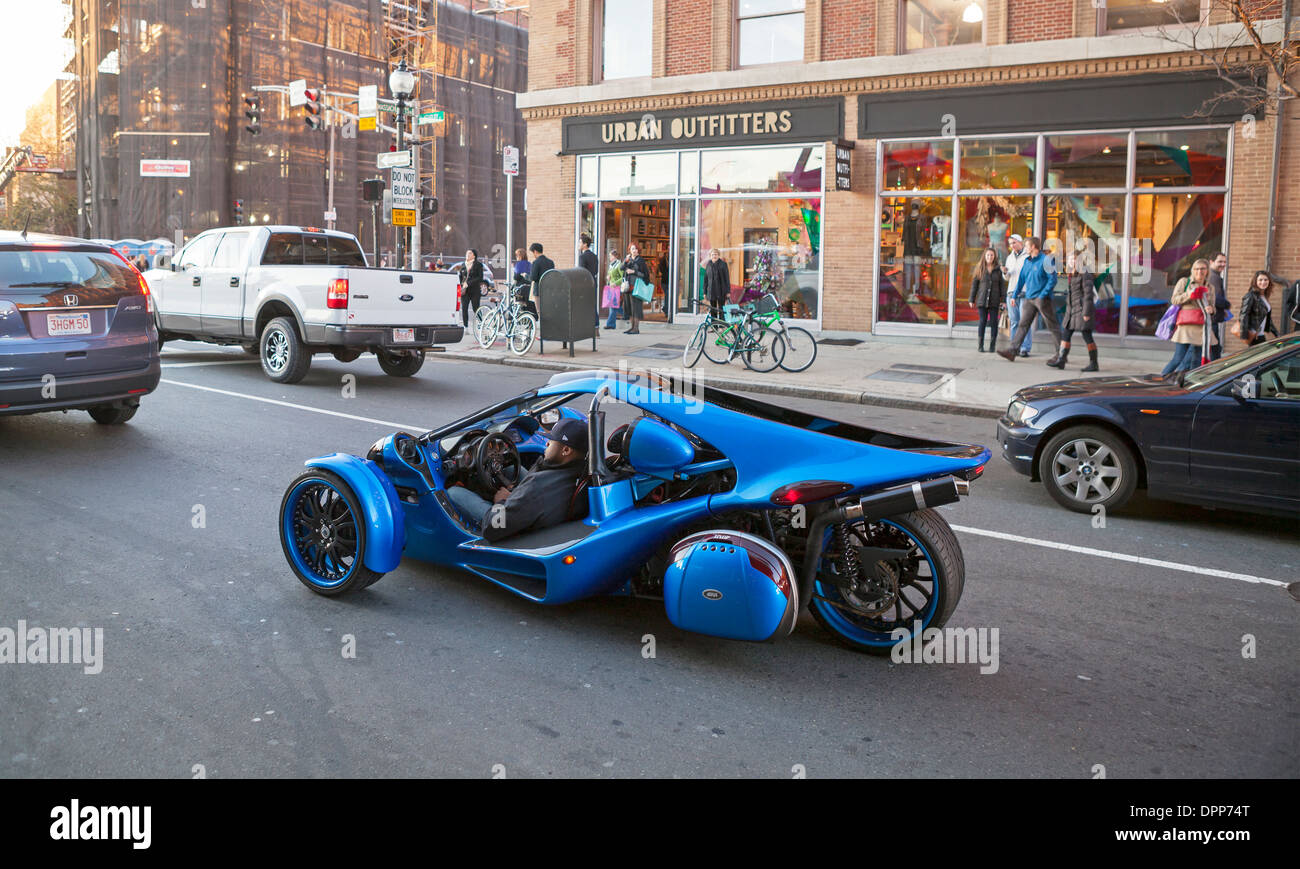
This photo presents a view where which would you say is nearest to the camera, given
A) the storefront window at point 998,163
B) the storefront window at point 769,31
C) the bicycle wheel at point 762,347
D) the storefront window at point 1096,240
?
the bicycle wheel at point 762,347

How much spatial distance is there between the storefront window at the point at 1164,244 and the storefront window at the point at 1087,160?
1.98ft

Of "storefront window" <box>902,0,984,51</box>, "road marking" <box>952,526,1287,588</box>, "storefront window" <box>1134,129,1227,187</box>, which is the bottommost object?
"road marking" <box>952,526,1287,588</box>

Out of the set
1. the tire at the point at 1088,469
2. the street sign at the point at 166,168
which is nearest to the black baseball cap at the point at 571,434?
the tire at the point at 1088,469

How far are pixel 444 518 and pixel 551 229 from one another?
65.6ft

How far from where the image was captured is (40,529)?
21.6 ft

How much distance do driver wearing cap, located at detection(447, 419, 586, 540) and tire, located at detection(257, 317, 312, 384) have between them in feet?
29.8

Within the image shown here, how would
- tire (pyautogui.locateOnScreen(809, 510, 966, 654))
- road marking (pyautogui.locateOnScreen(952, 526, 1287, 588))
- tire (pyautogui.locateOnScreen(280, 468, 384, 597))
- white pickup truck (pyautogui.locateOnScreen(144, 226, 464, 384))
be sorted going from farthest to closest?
white pickup truck (pyautogui.locateOnScreen(144, 226, 464, 384)) < road marking (pyautogui.locateOnScreen(952, 526, 1287, 588)) < tire (pyautogui.locateOnScreen(280, 468, 384, 597)) < tire (pyautogui.locateOnScreen(809, 510, 966, 654))

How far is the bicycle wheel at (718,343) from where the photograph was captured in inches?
674

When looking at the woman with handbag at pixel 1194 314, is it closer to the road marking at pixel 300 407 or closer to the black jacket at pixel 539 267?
the road marking at pixel 300 407

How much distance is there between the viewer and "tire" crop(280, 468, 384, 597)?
17.4ft

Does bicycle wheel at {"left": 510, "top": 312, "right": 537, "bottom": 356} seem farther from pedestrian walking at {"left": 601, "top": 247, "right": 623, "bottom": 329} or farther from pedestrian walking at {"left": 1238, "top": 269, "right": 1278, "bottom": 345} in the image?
pedestrian walking at {"left": 1238, "top": 269, "right": 1278, "bottom": 345}

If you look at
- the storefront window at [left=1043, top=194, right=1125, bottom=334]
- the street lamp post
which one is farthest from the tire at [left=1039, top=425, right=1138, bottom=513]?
the street lamp post

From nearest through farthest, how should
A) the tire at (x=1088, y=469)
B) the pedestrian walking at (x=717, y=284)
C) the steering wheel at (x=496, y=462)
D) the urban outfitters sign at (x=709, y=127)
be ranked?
the steering wheel at (x=496, y=462) < the tire at (x=1088, y=469) < the urban outfitters sign at (x=709, y=127) < the pedestrian walking at (x=717, y=284)
